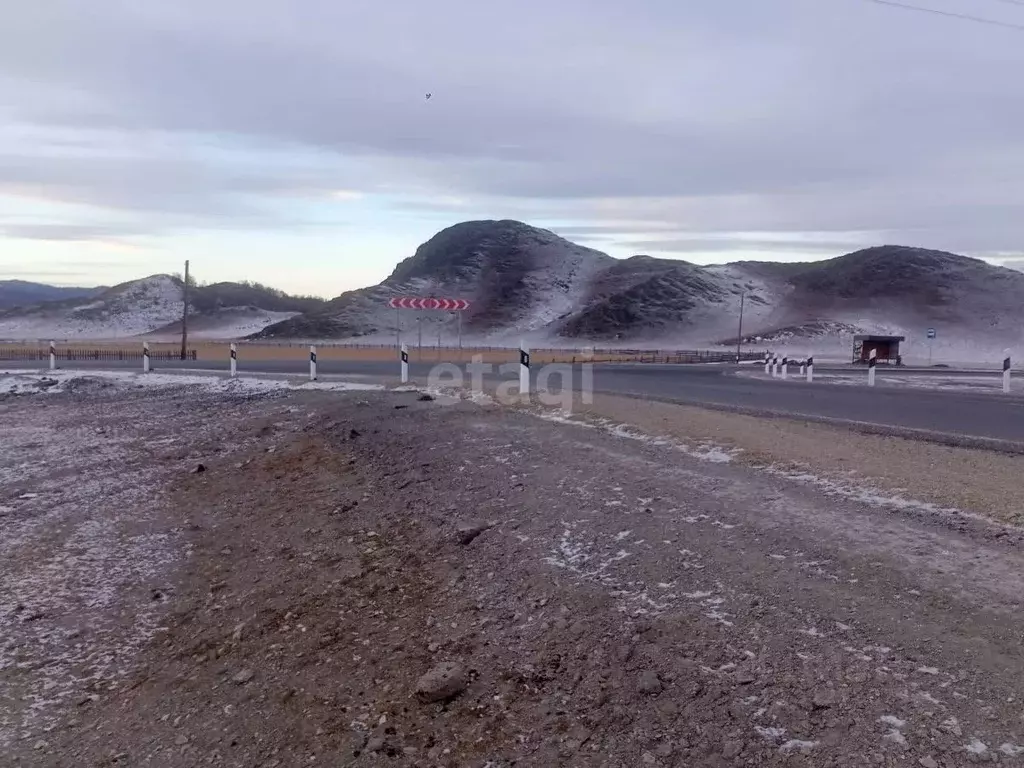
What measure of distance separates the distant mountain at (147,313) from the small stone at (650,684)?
135m

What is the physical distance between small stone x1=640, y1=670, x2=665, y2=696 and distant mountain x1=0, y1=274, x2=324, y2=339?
135 metres

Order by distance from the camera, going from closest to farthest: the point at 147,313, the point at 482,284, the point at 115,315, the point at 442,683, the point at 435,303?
the point at 442,683, the point at 435,303, the point at 115,315, the point at 482,284, the point at 147,313

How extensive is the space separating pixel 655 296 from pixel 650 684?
13128cm

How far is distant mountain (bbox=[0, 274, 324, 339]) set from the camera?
14250cm

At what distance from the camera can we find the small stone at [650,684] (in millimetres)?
4289

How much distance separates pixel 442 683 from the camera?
4602 mm

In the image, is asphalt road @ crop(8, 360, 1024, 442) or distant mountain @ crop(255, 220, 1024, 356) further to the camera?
distant mountain @ crop(255, 220, 1024, 356)

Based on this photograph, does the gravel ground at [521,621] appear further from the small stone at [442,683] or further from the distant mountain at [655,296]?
the distant mountain at [655,296]

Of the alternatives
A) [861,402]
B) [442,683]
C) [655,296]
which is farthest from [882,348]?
[655,296]

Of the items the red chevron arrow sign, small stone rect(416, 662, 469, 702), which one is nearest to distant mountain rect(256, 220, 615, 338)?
the red chevron arrow sign

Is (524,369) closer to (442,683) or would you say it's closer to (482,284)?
(442,683)

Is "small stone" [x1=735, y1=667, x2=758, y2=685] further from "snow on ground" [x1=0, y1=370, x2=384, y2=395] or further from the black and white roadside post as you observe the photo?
"snow on ground" [x1=0, y1=370, x2=384, y2=395]

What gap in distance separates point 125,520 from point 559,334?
11536 cm

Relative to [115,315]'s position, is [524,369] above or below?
below
